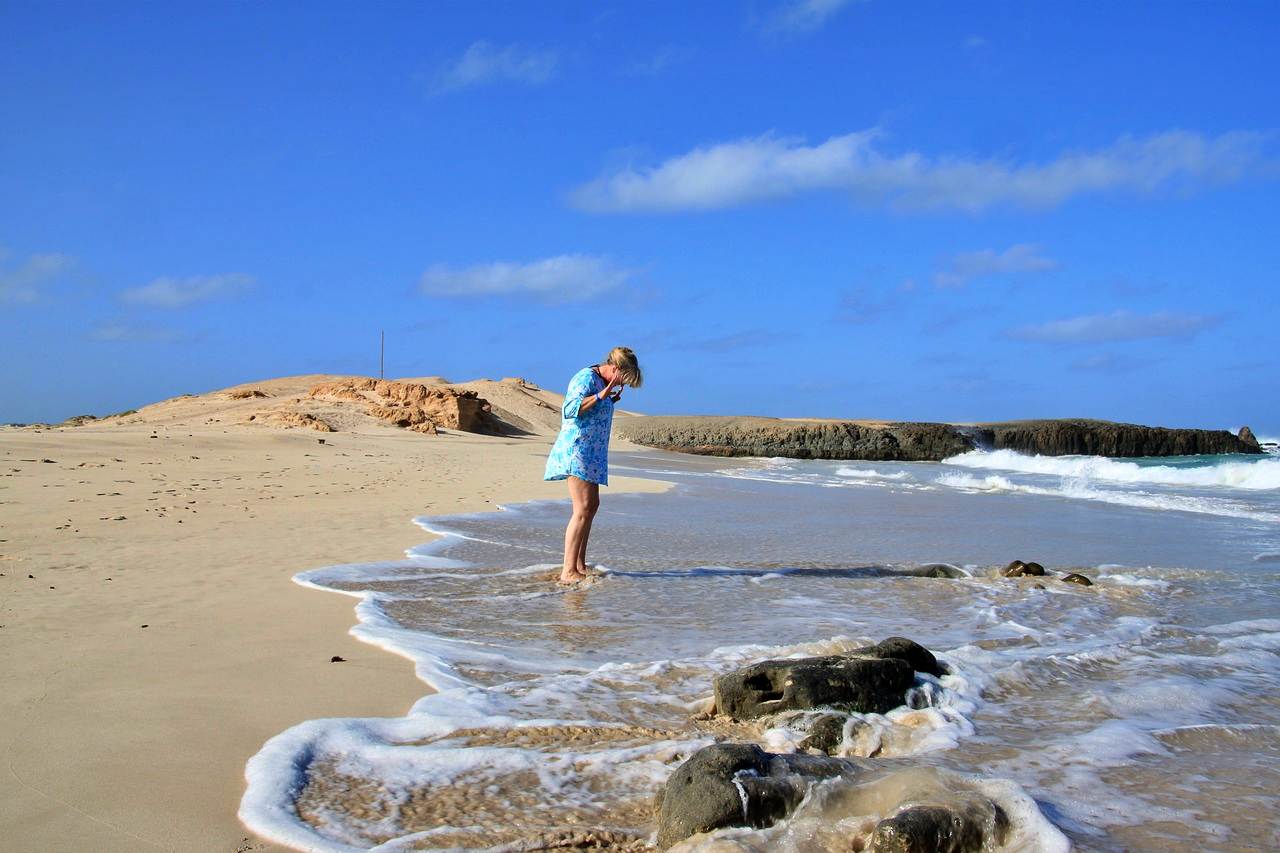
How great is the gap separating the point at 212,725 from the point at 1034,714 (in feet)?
10.0

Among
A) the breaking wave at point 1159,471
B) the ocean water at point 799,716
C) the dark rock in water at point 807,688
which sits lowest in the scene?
the ocean water at point 799,716

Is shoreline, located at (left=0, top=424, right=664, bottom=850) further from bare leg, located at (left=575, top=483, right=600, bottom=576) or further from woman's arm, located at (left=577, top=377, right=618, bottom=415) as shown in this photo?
woman's arm, located at (left=577, top=377, right=618, bottom=415)

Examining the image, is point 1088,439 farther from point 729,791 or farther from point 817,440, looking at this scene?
point 729,791

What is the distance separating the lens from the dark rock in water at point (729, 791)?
2545 mm

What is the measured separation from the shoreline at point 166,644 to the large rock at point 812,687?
48.5 inches

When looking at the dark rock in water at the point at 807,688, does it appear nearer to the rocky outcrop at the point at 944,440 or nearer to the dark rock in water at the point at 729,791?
the dark rock in water at the point at 729,791

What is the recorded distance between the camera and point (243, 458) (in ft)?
48.3

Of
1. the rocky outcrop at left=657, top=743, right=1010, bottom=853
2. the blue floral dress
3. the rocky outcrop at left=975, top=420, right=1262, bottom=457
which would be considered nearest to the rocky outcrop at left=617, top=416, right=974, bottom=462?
the rocky outcrop at left=975, top=420, right=1262, bottom=457

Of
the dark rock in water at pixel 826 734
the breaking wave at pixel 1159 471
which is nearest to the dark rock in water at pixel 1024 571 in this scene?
the dark rock in water at pixel 826 734

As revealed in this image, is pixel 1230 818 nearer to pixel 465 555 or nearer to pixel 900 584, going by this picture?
pixel 900 584

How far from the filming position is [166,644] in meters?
4.25

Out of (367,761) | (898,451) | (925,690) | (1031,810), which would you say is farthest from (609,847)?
(898,451)

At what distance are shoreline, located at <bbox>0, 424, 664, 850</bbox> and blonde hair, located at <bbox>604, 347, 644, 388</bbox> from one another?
2.15 m

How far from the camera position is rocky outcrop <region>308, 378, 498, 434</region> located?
29.3 m
